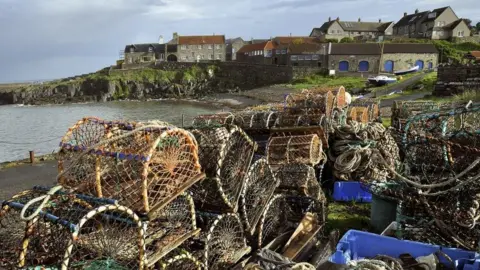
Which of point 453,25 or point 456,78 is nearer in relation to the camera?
point 456,78

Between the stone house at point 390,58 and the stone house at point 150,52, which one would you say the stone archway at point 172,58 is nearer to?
the stone house at point 150,52

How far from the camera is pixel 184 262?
345cm

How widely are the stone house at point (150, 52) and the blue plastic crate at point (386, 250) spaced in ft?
184

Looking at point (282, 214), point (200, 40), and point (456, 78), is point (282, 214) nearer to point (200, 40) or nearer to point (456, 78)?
point (456, 78)

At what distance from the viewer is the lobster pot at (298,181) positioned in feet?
16.9

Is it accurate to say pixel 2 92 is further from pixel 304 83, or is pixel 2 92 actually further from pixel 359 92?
pixel 359 92

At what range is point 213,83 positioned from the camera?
157 ft

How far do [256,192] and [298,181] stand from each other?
898 millimetres

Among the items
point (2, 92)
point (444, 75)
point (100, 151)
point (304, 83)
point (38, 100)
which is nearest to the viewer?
point (100, 151)

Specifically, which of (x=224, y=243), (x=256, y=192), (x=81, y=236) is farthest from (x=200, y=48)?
(x=81, y=236)

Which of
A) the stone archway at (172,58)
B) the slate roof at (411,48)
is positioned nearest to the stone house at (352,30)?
the slate roof at (411,48)

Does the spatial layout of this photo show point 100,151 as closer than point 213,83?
Yes

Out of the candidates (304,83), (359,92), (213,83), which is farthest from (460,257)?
(213,83)

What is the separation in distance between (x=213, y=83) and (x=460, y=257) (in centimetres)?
4511
